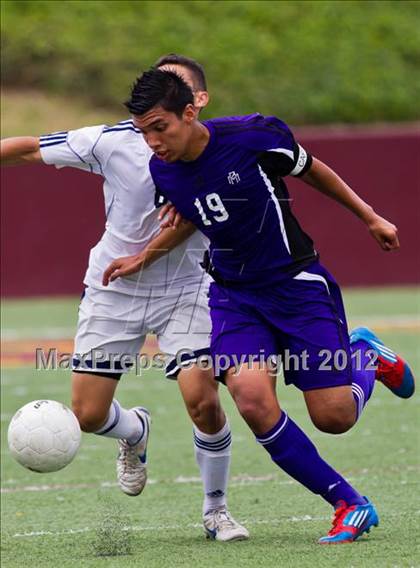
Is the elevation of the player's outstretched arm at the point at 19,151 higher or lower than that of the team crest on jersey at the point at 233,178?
higher

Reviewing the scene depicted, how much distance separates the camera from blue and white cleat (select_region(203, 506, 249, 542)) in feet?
16.7

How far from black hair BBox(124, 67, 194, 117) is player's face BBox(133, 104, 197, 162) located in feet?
A: 0.07

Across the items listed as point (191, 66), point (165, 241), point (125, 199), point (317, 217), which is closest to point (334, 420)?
point (165, 241)

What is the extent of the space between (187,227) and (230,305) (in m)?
0.41

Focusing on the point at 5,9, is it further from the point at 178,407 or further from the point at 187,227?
the point at 187,227

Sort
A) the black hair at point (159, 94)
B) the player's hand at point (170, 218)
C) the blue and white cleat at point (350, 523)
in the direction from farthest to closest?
the player's hand at point (170, 218) < the blue and white cleat at point (350, 523) < the black hair at point (159, 94)

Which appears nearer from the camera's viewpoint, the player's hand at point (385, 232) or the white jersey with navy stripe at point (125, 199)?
the player's hand at point (385, 232)

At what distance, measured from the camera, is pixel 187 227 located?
515cm

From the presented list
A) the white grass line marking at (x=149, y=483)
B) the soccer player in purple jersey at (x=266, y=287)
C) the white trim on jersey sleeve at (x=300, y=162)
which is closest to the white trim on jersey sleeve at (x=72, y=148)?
the soccer player in purple jersey at (x=266, y=287)

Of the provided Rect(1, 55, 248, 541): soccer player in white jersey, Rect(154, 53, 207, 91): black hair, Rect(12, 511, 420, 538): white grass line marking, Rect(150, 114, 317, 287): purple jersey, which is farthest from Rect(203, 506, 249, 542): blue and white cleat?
Rect(154, 53, 207, 91): black hair

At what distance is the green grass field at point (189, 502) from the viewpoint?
4727mm

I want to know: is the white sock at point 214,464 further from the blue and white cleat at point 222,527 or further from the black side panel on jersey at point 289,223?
the black side panel on jersey at point 289,223

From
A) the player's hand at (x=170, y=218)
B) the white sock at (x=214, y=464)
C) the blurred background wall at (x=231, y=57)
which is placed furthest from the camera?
the blurred background wall at (x=231, y=57)

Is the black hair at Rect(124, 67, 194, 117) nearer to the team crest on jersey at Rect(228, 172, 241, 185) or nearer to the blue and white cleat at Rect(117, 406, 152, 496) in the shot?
the team crest on jersey at Rect(228, 172, 241, 185)
